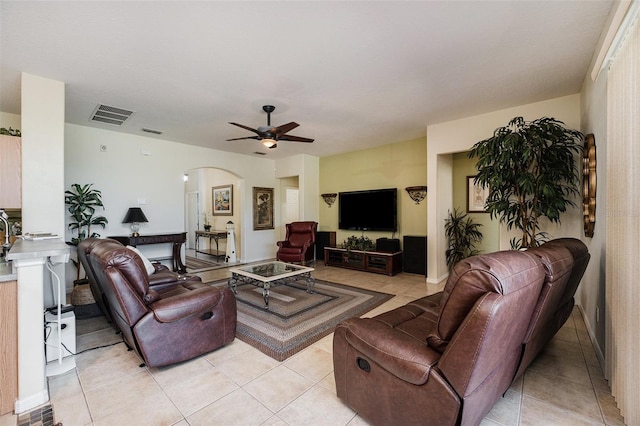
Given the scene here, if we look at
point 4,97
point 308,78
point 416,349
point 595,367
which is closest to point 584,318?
point 595,367

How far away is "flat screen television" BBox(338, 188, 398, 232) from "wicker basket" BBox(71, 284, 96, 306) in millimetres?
4677

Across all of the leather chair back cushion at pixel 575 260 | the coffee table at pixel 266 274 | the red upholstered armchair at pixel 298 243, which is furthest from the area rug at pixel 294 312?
the leather chair back cushion at pixel 575 260

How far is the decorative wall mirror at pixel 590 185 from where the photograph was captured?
257cm

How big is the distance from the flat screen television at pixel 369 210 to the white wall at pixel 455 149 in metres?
1.04

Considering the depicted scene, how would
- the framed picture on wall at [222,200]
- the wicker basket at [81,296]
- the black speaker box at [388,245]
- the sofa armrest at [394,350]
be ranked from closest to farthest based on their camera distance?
1. the sofa armrest at [394,350]
2. the wicker basket at [81,296]
3. the black speaker box at [388,245]
4. the framed picture on wall at [222,200]

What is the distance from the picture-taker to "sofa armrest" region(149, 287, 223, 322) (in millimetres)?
2119

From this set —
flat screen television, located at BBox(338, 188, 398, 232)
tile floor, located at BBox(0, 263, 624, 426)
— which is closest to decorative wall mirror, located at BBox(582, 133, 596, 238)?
tile floor, located at BBox(0, 263, 624, 426)

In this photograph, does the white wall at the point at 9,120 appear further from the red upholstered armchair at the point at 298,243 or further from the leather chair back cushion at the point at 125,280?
the red upholstered armchair at the point at 298,243

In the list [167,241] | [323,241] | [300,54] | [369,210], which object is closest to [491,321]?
[300,54]

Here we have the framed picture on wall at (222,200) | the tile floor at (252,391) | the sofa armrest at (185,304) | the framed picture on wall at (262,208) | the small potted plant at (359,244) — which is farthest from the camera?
the framed picture on wall at (222,200)

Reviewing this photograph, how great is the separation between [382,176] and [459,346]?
5143 mm

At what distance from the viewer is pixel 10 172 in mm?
2758

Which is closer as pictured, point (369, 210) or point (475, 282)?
point (475, 282)

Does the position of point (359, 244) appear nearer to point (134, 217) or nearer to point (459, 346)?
point (134, 217)
